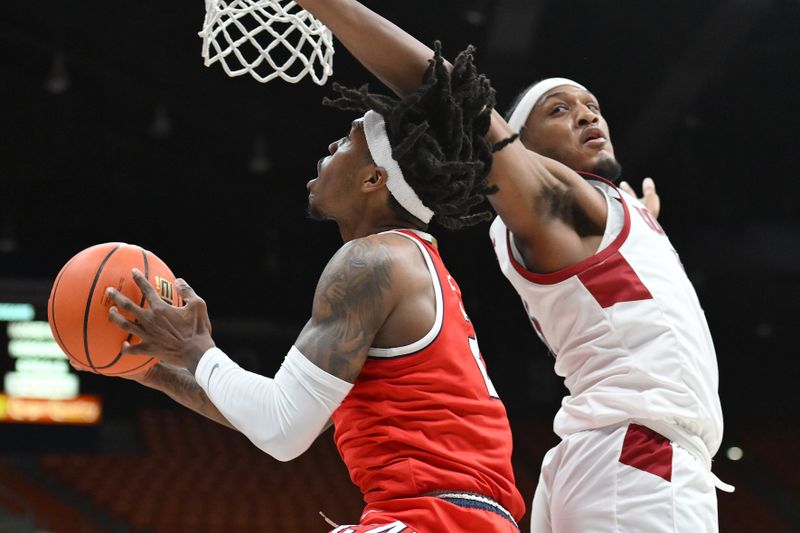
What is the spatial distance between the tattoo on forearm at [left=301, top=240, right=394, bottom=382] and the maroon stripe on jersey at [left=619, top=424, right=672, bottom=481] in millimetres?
765

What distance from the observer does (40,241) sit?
519 inches

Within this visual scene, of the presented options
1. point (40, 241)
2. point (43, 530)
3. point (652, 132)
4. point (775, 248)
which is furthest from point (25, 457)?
point (775, 248)

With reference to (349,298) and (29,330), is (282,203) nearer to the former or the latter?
(29,330)

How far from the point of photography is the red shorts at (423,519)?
6.21ft

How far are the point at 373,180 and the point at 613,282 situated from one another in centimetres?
70

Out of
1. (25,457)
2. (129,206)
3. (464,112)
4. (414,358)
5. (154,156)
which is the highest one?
(464,112)

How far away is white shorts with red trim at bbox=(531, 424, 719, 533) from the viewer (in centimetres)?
221

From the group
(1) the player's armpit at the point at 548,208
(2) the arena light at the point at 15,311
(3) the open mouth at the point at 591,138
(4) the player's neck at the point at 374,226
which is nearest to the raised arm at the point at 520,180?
(1) the player's armpit at the point at 548,208

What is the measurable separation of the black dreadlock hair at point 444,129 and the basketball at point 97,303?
0.70m

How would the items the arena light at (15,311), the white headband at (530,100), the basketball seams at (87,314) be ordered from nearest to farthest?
1. the basketball seams at (87,314)
2. the white headband at (530,100)
3. the arena light at (15,311)

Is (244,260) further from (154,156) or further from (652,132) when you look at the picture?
(652,132)

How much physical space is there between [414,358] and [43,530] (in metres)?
9.26

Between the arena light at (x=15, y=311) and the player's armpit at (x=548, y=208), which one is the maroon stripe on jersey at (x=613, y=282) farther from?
the arena light at (x=15, y=311)

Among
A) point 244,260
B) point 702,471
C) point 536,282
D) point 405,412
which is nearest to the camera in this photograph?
point 405,412
